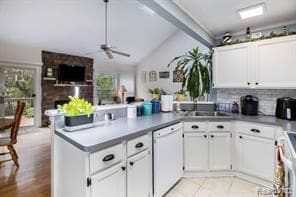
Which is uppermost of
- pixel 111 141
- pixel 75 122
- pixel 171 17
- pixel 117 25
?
pixel 117 25

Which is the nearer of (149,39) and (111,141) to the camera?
(111,141)

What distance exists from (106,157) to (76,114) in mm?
583

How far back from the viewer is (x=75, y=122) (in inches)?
74.6

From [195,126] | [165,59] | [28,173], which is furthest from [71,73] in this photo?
[195,126]

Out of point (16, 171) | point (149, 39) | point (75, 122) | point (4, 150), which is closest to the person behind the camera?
point (75, 122)

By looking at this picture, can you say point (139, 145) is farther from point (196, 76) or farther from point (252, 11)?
point (252, 11)

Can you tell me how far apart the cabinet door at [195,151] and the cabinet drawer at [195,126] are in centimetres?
6

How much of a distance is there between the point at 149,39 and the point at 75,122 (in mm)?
6152

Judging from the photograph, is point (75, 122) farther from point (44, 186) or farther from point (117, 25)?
point (117, 25)

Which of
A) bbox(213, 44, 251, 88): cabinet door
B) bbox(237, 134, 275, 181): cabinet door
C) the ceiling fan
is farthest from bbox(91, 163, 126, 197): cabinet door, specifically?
the ceiling fan

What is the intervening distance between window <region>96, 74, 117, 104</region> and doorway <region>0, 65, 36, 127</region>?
2.57m

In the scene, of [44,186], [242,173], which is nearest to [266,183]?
[242,173]

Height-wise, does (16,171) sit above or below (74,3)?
below

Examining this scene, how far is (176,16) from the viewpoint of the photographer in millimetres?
2373
